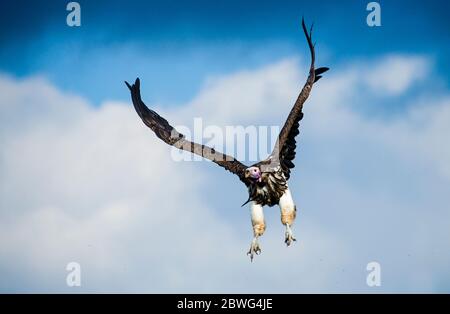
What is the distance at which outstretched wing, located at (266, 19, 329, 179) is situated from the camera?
23.5 m

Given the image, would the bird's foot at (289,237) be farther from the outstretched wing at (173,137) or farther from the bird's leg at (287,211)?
the outstretched wing at (173,137)

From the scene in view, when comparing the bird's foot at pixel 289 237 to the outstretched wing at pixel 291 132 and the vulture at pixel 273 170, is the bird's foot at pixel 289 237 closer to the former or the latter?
the vulture at pixel 273 170

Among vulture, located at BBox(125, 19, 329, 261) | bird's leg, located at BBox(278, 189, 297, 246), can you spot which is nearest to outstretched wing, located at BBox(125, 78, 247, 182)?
vulture, located at BBox(125, 19, 329, 261)

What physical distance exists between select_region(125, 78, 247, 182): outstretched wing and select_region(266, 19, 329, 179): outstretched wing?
2.80 ft

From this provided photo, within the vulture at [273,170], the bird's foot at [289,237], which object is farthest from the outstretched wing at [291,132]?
the bird's foot at [289,237]

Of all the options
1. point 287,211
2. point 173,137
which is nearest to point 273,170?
point 287,211

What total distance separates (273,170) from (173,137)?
2.76 m

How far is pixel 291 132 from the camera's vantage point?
23.9m

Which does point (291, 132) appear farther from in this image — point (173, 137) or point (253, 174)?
point (173, 137)

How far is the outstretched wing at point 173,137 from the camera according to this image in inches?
958

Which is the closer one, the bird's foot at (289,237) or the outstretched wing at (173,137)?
the bird's foot at (289,237)

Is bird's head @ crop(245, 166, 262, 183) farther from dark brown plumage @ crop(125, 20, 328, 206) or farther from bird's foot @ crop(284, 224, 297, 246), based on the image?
bird's foot @ crop(284, 224, 297, 246)

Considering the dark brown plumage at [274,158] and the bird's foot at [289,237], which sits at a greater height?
the dark brown plumage at [274,158]
